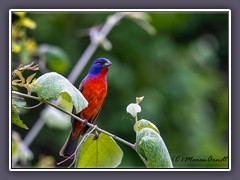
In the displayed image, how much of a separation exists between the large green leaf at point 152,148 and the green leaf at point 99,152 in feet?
Result: 0.64

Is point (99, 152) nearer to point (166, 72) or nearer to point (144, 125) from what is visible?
point (144, 125)

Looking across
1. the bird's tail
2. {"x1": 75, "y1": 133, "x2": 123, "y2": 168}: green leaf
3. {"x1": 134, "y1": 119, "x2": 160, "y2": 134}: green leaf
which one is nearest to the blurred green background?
the bird's tail

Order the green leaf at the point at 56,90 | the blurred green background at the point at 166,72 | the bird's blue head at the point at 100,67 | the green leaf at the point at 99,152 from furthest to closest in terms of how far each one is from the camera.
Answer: the blurred green background at the point at 166,72 < the bird's blue head at the point at 100,67 < the green leaf at the point at 99,152 < the green leaf at the point at 56,90

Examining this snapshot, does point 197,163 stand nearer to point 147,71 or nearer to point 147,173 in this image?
point 147,173

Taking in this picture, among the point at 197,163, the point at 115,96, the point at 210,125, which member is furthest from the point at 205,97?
the point at 197,163

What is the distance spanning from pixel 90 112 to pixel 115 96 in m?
2.40

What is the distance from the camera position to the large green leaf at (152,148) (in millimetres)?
2318

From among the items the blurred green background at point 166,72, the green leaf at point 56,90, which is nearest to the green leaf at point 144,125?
the green leaf at point 56,90

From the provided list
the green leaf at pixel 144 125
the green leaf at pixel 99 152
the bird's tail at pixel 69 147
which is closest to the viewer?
the green leaf at pixel 144 125

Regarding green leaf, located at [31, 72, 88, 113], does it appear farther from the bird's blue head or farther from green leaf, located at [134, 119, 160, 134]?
the bird's blue head

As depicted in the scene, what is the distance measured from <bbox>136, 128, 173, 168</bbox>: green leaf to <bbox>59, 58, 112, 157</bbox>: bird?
84 centimetres

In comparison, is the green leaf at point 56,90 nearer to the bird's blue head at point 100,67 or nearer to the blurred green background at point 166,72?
the bird's blue head at point 100,67
